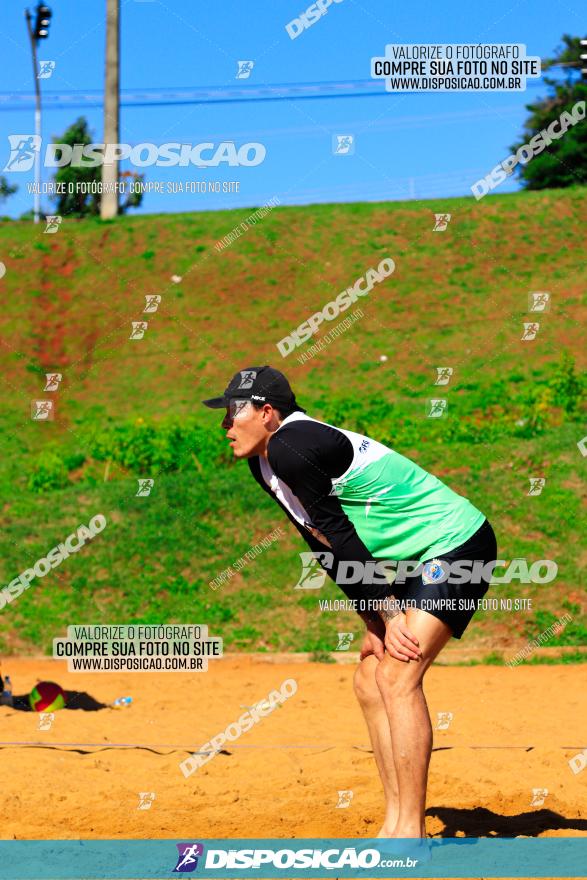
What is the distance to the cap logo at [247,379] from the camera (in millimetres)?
4789

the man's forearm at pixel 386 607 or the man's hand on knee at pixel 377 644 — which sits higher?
the man's forearm at pixel 386 607

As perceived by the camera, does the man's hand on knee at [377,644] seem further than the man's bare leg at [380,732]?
Yes

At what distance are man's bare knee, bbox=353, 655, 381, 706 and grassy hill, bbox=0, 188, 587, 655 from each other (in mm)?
7431

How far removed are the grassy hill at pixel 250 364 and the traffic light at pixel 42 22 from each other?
6922 mm

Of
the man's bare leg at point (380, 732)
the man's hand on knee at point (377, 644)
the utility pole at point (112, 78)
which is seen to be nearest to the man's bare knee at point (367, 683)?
the man's bare leg at point (380, 732)

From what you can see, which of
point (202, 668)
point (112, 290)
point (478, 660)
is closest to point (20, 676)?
point (202, 668)

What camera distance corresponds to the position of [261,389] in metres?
4.76

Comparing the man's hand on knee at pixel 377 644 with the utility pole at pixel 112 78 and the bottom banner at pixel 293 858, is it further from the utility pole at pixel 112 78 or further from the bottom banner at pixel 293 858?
the utility pole at pixel 112 78

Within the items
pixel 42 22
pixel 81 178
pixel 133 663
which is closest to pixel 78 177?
pixel 81 178

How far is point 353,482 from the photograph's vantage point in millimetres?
4590

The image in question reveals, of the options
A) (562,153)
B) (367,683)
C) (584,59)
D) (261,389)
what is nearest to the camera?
(261,389)

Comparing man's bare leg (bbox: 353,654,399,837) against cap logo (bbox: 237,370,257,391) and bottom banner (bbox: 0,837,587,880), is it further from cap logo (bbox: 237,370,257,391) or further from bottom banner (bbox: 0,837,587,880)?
cap logo (bbox: 237,370,257,391)

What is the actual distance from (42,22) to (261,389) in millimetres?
13375

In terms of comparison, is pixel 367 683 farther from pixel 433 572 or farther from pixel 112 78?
pixel 112 78
